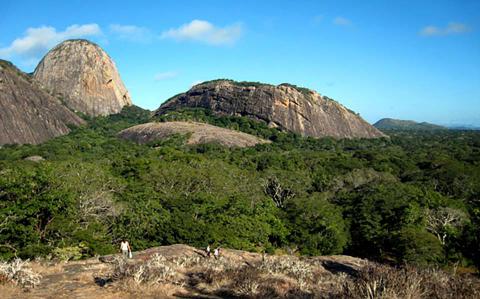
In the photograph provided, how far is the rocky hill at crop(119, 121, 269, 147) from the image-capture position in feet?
231

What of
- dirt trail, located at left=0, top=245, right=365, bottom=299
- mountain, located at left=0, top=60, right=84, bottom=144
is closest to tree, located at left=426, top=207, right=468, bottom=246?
dirt trail, located at left=0, top=245, right=365, bottom=299

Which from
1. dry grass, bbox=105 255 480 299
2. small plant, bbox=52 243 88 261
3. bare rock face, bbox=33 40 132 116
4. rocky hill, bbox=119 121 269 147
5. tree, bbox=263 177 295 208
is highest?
bare rock face, bbox=33 40 132 116

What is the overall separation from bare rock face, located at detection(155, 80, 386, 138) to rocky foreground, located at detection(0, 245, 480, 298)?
85.1 m

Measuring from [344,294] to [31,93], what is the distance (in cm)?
8480

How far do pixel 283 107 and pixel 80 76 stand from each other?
56408mm

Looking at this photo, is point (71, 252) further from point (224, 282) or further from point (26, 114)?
point (26, 114)

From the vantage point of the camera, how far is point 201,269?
10258 mm

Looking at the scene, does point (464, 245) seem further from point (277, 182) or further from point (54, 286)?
point (54, 286)

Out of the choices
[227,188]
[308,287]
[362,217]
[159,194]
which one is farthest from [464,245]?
[308,287]

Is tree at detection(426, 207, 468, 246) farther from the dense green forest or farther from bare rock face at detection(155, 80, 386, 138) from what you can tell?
bare rock face at detection(155, 80, 386, 138)

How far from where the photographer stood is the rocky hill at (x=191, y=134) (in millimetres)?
70375

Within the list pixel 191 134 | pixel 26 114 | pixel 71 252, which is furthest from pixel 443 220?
pixel 26 114

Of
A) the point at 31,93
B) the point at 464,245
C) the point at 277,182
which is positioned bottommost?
the point at 464,245

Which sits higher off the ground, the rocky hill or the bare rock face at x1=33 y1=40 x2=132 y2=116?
the bare rock face at x1=33 y1=40 x2=132 y2=116
